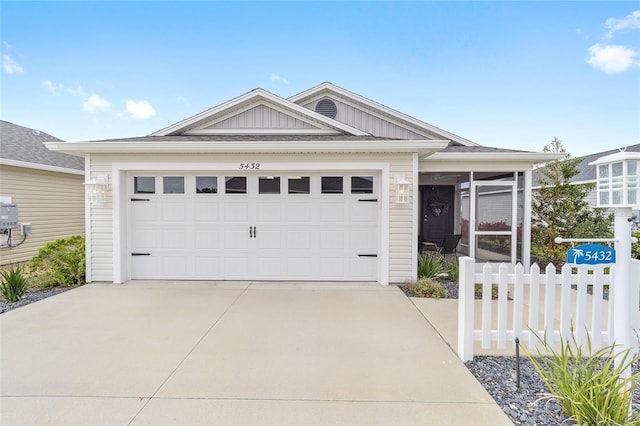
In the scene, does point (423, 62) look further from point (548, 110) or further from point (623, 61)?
point (623, 61)

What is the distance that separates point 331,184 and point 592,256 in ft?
14.4

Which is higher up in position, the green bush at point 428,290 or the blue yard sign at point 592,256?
the blue yard sign at point 592,256

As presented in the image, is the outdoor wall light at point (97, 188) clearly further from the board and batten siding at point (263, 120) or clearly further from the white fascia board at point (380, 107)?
the white fascia board at point (380, 107)

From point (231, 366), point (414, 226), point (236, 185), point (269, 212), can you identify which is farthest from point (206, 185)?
point (414, 226)

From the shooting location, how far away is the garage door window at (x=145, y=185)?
629 cm

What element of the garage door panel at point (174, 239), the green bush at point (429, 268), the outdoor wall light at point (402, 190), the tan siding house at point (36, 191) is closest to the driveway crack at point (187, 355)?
the garage door panel at point (174, 239)

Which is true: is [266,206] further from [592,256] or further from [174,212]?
[592,256]

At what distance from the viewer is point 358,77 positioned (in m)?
13.8

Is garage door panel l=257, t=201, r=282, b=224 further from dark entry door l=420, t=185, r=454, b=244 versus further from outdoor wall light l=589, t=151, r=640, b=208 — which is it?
dark entry door l=420, t=185, r=454, b=244

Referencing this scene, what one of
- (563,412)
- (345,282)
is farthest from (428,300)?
(563,412)

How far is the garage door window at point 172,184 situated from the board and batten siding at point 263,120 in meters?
1.86

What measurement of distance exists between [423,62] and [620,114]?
7729 mm

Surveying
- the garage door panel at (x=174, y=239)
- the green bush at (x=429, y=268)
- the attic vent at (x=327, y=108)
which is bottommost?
the green bush at (x=429, y=268)

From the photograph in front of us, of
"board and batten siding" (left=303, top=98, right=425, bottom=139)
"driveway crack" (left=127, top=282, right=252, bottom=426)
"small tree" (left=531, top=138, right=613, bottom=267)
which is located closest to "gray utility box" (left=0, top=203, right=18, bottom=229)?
"driveway crack" (left=127, top=282, right=252, bottom=426)
